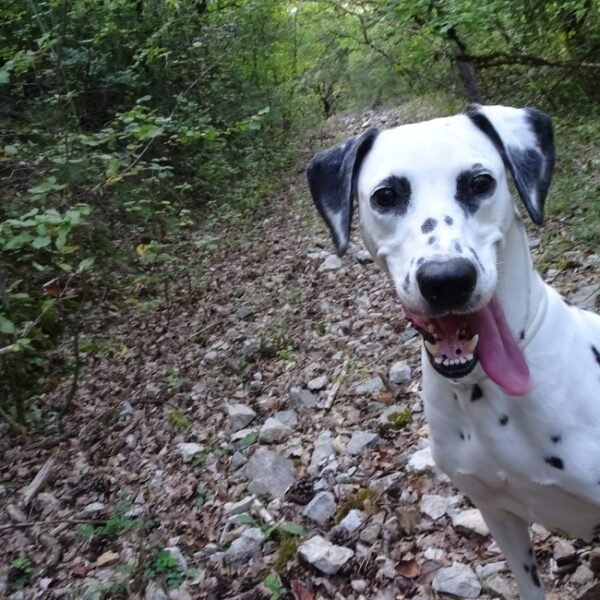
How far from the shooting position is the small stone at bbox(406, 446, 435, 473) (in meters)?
4.11

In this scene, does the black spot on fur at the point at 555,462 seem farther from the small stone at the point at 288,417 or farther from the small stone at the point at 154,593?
the small stone at the point at 288,417

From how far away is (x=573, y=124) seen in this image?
8.61 metres

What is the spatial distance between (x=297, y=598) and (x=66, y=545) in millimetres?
1682

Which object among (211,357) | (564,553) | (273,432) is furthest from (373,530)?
(211,357)

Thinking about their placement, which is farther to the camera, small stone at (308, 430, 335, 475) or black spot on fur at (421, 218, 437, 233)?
small stone at (308, 430, 335, 475)

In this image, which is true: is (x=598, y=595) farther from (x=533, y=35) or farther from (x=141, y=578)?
(x=533, y=35)

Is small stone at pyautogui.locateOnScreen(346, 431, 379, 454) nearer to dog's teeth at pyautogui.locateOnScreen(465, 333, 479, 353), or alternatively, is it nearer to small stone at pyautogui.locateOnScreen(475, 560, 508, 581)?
small stone at pyautogui.locateOnScreen(475, 560, 508, 581)

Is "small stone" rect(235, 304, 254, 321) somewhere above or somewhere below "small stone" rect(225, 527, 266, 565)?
below

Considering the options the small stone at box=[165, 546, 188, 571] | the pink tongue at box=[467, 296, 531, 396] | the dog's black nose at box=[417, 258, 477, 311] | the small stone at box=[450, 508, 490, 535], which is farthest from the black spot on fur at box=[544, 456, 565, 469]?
the small stone at box=[165, 546, 188, 571]

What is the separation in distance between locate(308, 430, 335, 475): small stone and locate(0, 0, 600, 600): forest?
50cm

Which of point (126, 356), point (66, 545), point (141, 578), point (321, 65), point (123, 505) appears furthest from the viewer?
point (321, 65)

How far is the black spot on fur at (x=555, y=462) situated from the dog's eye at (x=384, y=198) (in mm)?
1011

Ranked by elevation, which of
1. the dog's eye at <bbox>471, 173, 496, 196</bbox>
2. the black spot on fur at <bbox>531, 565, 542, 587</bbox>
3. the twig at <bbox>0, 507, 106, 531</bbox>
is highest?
the dog's eye at <bbox>471, 173, 496, 196</bbox>

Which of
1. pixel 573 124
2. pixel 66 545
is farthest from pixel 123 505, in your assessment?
pixel 573 124
